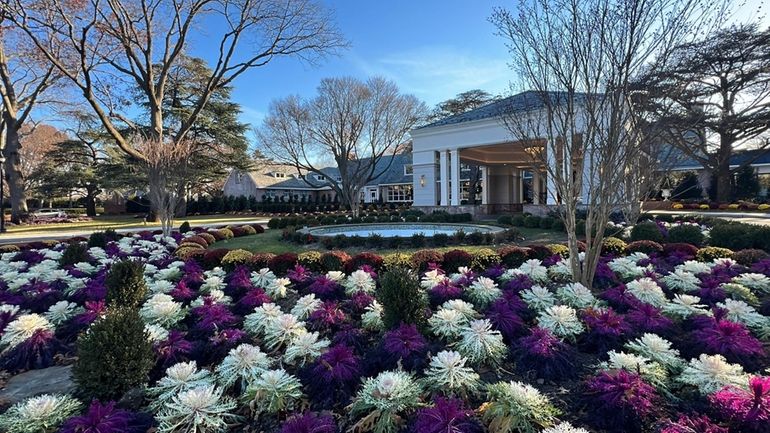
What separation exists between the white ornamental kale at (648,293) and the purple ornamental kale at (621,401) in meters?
1.96

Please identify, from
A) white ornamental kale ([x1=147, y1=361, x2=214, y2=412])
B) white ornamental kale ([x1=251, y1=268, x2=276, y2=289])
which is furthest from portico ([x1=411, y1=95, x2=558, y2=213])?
white ornamental kale ([x1=147, y1=361, x2=214, y2=412])

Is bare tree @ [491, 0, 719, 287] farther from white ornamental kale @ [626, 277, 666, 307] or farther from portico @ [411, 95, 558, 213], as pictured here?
portico @ [411, 95, 558, 213]

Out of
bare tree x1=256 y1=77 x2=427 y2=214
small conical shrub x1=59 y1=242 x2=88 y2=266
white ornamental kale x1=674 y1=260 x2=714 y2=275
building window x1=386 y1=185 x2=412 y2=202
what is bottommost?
white ornamental kale x1=674 y1=260 x2=714 y2=275

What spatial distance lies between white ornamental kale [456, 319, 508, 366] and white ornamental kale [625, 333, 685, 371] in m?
0.94

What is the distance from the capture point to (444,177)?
21.0m

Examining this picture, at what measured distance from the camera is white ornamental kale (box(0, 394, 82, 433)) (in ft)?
7.20

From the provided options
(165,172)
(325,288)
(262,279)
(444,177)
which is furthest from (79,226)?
(325,288)

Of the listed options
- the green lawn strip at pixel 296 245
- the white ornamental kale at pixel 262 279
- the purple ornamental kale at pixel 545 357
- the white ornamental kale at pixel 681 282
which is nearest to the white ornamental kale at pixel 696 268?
the white ornamental kale at pixel 681 282

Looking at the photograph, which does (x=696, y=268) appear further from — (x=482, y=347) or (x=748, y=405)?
(x=482, y=347)

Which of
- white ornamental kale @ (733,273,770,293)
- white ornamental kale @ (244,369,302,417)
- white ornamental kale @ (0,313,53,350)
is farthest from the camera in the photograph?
white ornamental kale @ (733,273,770,293)

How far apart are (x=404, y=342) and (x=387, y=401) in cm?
70

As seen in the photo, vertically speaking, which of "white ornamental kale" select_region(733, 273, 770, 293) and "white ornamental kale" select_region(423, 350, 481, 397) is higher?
"white ornamental kale" select_region(733, 273, 770, 293)

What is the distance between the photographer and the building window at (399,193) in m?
38.0

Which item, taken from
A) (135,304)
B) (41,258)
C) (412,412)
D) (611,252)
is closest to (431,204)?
(611,252)
